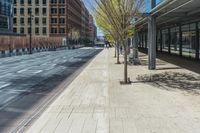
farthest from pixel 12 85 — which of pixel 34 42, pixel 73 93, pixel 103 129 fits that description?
pixel 34 42

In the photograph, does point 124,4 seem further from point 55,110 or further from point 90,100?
point 55,110

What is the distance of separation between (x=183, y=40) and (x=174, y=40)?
483cm

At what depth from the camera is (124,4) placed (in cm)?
1591

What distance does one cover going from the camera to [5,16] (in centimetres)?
8975

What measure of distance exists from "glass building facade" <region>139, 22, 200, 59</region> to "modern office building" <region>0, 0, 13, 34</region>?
1879 inches

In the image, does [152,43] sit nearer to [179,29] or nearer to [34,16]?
[179,29]

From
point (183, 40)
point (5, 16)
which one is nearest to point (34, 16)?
point (5, 16)

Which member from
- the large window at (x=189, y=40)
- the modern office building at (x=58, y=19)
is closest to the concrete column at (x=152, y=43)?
the large window at (x=189, y=40)

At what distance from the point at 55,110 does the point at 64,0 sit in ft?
387

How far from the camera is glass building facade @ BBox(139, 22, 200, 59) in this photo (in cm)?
3277

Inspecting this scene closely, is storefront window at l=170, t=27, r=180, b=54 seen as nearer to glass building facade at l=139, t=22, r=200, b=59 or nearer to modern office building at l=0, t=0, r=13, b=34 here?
glass building facade at l=139, t=22, r=200, b=59

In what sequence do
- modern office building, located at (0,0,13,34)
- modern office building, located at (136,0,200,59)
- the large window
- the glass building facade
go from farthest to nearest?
Result: modern office building, located at (0,0,13,34) < the large window < the glass building facade < modern office building, located at (136,0,200,59)

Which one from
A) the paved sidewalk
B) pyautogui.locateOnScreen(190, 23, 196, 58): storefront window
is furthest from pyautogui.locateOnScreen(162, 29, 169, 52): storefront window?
the paved sidewalk

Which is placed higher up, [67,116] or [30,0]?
[30,0]
